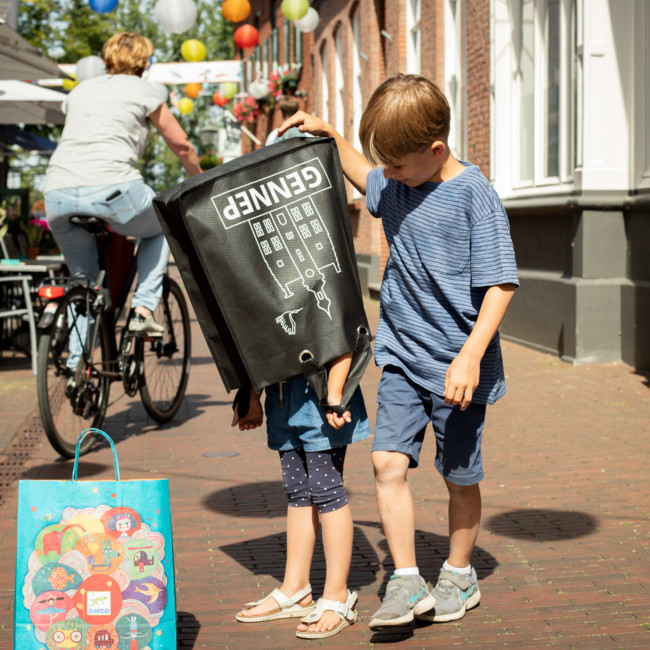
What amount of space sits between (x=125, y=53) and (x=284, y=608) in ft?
12.1

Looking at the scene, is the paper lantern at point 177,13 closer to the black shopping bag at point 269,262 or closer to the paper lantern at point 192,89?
the paper lantern at point 192,89

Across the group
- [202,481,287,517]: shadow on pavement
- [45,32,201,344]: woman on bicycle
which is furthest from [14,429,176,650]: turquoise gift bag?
[45,32,201,344]: woman on bicycle

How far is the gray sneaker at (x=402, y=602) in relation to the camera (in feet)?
10.5

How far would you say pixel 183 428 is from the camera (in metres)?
6.88

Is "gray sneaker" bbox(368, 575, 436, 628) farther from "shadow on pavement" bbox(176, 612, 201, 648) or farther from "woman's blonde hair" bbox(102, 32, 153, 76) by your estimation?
"woman's blonde hair" bbox(102, 32, 153, 76)

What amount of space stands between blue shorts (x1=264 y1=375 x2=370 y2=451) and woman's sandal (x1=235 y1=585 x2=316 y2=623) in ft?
1.56

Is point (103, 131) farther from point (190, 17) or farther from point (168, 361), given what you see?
point (190, 17)

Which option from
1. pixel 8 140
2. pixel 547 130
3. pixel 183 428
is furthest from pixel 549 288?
pixel 8 140

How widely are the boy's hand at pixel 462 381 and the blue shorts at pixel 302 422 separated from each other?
1.15 feet

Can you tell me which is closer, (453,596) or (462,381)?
(462,381)

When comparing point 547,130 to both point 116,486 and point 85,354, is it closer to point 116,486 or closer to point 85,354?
point 85,354

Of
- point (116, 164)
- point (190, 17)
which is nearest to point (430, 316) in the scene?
point (116, 164)

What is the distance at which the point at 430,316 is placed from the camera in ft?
11.0

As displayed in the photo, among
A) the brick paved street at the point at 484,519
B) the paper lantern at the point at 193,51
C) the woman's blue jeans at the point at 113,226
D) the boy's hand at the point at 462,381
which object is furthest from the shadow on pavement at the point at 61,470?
the paper lantern at the point at 193,51
